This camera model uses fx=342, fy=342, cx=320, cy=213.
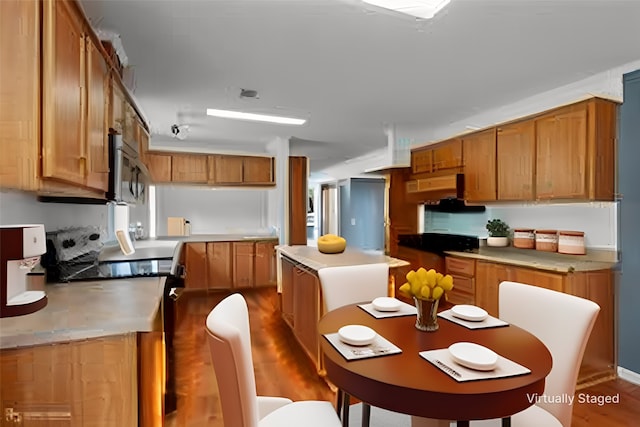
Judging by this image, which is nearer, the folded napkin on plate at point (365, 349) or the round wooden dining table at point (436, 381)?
the round wooden dining table at point (436, 381)

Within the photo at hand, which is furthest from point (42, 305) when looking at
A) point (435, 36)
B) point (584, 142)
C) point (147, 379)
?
point (584, 142)

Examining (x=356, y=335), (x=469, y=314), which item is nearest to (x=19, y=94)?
(x=356, y=335)

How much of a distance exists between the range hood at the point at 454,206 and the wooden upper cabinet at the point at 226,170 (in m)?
2.98

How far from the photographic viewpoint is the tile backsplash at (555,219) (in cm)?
290

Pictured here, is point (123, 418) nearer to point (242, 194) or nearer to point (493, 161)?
point (493, 161)

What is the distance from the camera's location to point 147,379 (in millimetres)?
1446

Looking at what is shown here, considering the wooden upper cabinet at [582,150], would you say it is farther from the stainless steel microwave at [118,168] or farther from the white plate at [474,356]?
the stainless steel microwave at [118,168]

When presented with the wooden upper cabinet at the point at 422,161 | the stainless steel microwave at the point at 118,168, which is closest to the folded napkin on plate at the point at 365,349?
the stainless steel microwave at the point at 118,168

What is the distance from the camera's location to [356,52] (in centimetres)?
259

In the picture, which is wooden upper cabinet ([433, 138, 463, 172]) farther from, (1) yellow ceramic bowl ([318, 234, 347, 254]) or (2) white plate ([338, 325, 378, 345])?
(2) white plate ([338, 325, 378, 345])

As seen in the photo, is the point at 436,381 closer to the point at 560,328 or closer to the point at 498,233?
the point at 560,328

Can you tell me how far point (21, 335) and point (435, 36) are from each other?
273 cm

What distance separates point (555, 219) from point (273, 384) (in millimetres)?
3023

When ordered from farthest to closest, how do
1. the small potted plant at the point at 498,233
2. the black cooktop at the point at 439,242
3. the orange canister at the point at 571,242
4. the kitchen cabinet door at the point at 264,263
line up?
the kitchen cabinet door at the point at 264,263 → the black cooktop at the point at 439,242 → the small potted plant at the point at 498,233 → the orange canister at the point at 571,242
